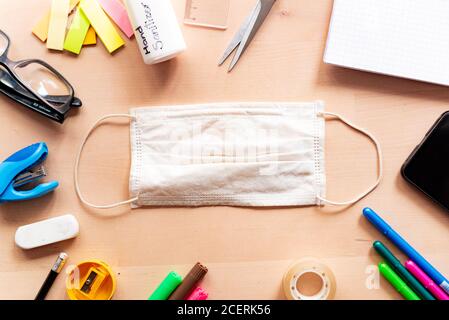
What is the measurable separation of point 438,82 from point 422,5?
126 mm

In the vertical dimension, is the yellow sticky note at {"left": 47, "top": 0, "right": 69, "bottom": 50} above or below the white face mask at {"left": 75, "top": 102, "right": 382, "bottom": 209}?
above

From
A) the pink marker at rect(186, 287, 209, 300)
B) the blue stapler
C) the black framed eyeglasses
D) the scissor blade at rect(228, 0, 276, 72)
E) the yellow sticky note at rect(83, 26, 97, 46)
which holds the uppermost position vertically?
the scissor blade at rect(228, 0, 276, 72)

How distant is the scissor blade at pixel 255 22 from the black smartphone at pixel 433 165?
0.32m

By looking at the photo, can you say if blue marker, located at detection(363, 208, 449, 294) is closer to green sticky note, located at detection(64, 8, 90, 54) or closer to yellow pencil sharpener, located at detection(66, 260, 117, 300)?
yellow pencil sharpener, located at detection(66, 260, 117, 300)

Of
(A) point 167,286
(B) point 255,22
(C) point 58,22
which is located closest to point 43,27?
(C) point 58,22

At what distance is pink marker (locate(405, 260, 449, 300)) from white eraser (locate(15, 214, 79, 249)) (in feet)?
1.76

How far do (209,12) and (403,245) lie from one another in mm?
488

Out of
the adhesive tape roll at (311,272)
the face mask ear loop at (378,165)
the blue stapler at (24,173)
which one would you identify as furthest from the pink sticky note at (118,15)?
the adhesive tape roll at (311,272)

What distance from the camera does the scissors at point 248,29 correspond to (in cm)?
80

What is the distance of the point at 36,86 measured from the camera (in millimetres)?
818

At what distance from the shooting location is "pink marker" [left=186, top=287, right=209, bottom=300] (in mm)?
784

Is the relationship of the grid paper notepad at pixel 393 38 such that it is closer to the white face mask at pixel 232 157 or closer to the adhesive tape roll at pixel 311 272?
the white face mask at pixel 232 157

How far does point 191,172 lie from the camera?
80 cm

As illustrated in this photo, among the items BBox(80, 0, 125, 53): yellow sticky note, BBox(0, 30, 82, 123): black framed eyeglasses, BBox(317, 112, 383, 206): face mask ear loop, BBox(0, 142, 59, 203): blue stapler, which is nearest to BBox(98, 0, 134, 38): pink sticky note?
BBox(80, 0, 125, 53): yellow sticky note
